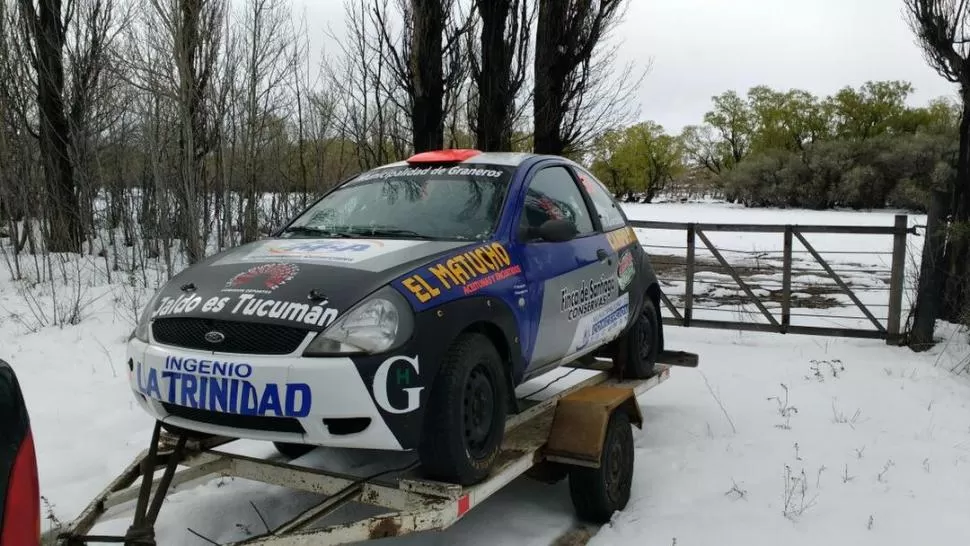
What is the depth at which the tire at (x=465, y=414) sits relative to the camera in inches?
115

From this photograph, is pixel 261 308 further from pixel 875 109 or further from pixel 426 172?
pixel 875 109

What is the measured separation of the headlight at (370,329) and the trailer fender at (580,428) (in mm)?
1362

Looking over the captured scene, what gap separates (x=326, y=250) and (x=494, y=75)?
8954 mm

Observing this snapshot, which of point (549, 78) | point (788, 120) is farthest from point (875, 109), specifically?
point (549, 78)

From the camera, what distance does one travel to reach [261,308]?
2.80m

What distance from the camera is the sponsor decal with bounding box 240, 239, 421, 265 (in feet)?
10.4

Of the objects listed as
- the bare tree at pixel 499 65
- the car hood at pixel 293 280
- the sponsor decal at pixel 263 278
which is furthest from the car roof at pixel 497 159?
the bare tree at pixel 499 65

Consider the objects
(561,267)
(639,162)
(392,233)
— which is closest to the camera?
(392,233)

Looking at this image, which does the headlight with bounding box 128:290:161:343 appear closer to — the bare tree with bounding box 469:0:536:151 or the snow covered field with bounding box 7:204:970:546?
the snow covered field with bounding box 7:204:970:546

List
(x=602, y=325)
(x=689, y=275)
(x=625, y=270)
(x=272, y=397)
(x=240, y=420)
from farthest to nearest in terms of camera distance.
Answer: (x=689, y=275), (x=625, y=270), (x=602, y=325), (x=240, y=420), (x=272, y=397)

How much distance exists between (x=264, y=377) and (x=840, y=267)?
55.5ft

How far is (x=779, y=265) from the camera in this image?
16.9 meters

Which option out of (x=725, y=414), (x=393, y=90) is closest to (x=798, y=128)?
(x=393, y=90)

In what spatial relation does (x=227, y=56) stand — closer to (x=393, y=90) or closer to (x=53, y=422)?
(x=393, y=90)
